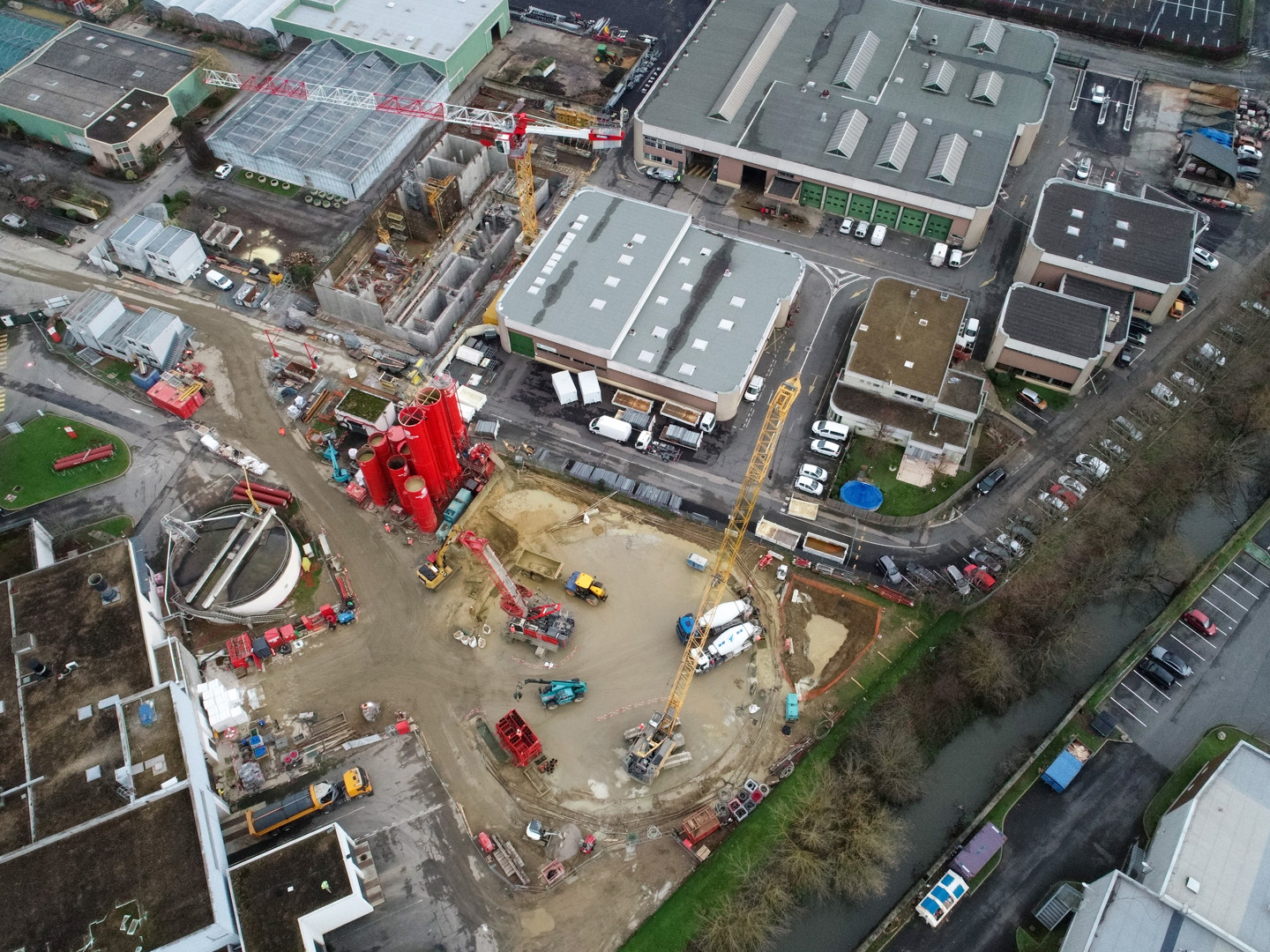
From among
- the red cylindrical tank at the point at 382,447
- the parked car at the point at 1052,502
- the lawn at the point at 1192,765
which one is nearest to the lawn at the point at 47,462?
the red cylindrical tank at the point at 382,447

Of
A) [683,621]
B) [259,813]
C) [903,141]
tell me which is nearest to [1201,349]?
[903,141]

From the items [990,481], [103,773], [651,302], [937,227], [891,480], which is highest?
[937,227]

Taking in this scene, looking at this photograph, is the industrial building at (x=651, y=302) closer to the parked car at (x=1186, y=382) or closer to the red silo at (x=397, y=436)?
the red silo at (x=397, y=436)

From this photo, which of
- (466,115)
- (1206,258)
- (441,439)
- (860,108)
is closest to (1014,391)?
(1206,258)

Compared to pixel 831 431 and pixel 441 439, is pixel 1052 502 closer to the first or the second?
pixel 831 431

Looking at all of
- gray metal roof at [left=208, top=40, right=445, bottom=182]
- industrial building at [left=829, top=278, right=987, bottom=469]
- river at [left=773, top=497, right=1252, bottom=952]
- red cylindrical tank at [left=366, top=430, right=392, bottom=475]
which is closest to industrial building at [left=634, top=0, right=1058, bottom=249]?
industrial building at [left=829, top=278, right=987, bottom=469]

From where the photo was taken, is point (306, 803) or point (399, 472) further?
point (399, 472)

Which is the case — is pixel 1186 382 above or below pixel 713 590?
above
